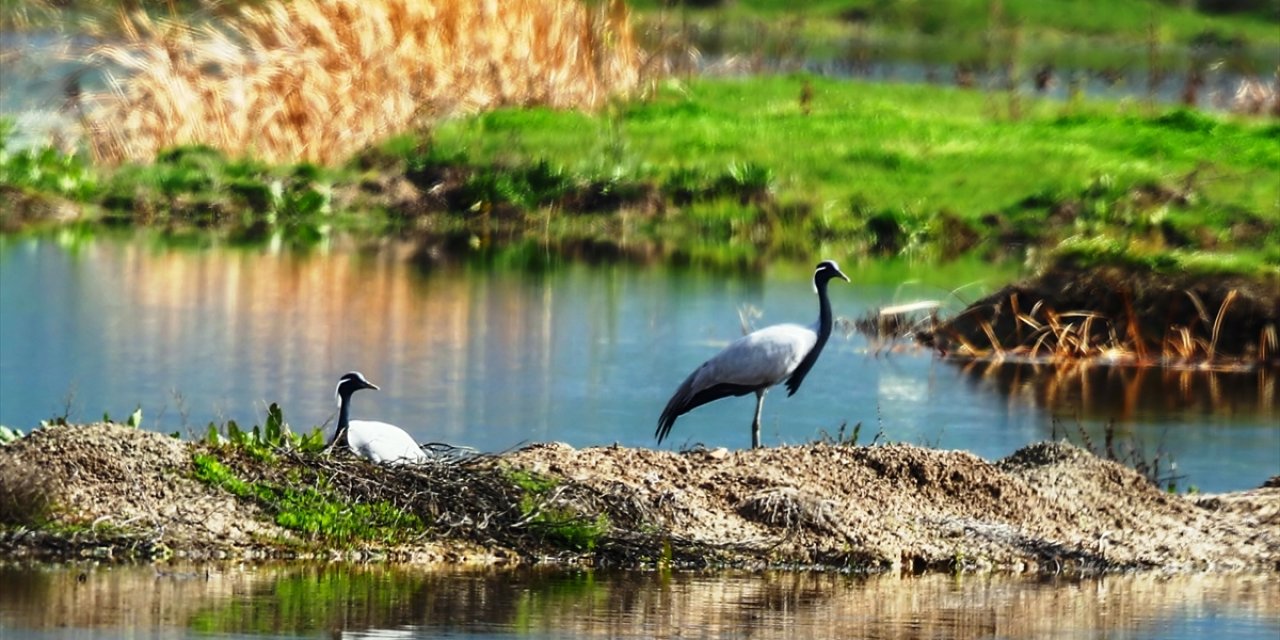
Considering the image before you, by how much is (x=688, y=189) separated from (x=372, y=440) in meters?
19.1

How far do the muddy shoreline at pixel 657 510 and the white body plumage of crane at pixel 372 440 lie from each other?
532 millimetres

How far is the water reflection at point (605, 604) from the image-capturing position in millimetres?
10945

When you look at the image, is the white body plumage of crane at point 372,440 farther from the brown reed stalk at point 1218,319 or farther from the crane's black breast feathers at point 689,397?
the brown reed stalk at point 1218,319

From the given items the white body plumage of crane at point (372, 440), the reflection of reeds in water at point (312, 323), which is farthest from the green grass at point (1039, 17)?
the white body plumage of crane at point (372, 440)

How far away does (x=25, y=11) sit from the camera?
4728 cm

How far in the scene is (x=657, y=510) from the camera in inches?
510

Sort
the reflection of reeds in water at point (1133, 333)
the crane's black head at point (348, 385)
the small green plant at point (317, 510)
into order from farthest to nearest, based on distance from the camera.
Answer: the reflection of reeds in water at point (1133, 333) < the crane's black head at point (348, 385) < the small green plant at point (317, 510)

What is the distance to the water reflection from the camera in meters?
10.9

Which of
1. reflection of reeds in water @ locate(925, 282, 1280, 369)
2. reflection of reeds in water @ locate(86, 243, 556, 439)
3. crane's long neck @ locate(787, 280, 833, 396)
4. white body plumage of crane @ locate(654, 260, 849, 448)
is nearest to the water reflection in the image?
white body plumage of crane @ locate(654, 260, 849, 448)

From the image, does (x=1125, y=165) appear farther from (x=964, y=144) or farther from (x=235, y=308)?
(x=235, y=308)

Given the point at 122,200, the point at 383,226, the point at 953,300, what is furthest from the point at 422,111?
the point at 953,300

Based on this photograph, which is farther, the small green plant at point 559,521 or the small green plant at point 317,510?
the small green plant at point 559,521

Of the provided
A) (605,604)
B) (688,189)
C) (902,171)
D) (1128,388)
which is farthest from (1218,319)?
(605,604)

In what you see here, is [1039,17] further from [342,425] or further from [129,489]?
[129,489]
